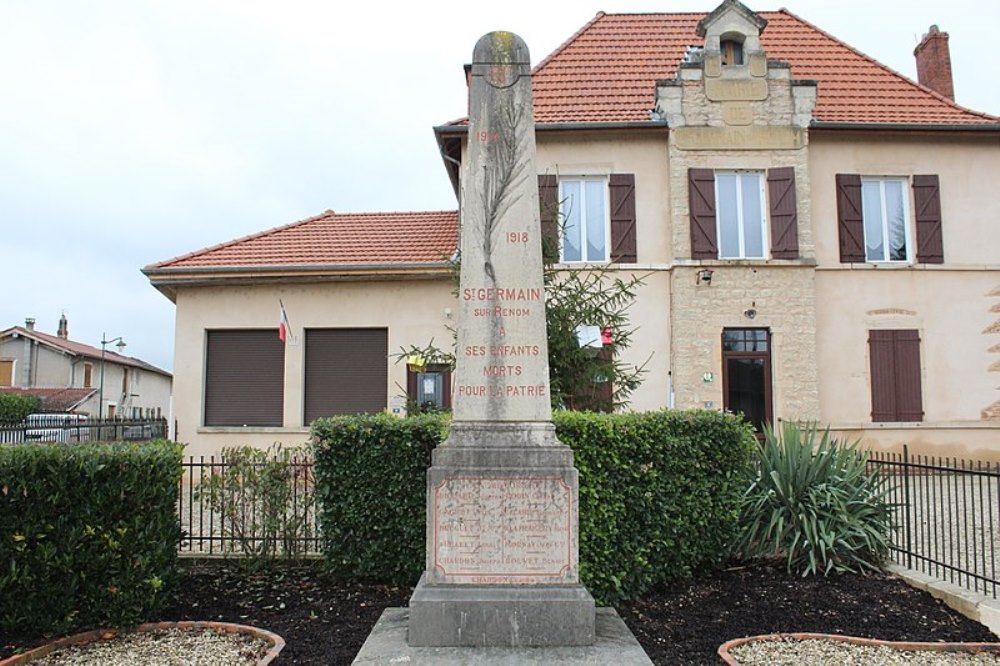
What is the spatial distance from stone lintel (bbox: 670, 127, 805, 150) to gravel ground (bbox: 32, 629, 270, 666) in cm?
1173

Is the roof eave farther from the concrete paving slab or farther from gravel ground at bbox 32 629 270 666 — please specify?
gravel ground at bbox 32 629 270 666

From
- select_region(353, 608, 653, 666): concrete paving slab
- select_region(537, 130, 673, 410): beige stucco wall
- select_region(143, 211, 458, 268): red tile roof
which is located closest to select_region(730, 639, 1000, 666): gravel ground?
select_region(353, 608, 653, 666): concrete paving slab

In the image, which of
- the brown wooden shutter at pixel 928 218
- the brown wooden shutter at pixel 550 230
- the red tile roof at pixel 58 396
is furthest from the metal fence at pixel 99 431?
the red tile roof at pixel 58 396

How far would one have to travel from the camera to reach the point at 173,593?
242 inches

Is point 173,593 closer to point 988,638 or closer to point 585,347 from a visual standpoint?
point 585,347

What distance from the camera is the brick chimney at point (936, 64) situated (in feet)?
55.2

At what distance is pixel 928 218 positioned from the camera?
564 inches

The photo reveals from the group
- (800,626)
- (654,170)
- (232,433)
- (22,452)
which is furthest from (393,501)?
(654,170)

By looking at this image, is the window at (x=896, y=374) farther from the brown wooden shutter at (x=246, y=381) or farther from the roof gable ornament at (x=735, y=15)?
the brown wooden shutter at (x=246, y=381)

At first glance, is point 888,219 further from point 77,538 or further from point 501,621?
point 77,538

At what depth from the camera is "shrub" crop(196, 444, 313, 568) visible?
723 centimetres

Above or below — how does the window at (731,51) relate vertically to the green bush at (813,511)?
above

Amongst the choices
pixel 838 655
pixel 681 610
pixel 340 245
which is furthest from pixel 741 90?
pixel 838 655

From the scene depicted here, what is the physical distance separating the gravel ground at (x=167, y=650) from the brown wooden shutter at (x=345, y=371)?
29.5 ft
